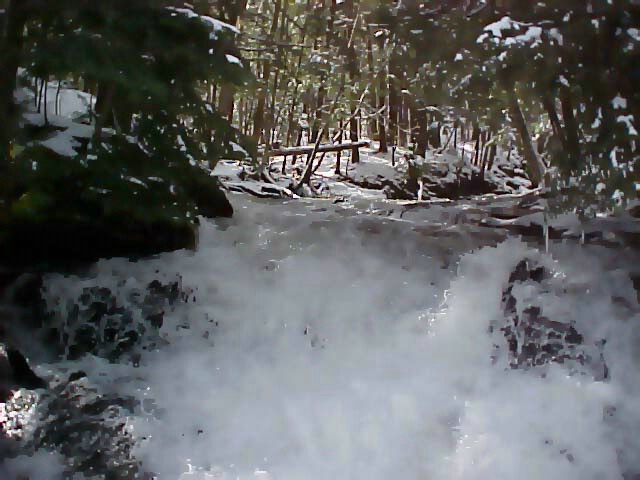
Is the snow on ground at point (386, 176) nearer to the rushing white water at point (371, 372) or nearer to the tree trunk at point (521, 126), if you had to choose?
the tree trunk at point (521, 126)

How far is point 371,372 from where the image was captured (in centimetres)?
510

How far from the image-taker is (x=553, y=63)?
4977 mm

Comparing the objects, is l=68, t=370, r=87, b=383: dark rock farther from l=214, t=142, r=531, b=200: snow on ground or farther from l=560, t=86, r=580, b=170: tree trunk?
l=214, t=142, r=531, b=200: snow on ground

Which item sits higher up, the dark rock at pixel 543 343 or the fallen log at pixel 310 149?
the fallen log at pixel 310 149

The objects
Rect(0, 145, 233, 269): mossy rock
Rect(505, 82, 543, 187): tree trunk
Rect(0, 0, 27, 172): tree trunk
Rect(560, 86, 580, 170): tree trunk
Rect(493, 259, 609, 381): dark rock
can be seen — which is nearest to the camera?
Rect(0, 0, 27, 172): tree trunk

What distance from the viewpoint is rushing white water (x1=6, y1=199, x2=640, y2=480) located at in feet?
13.8

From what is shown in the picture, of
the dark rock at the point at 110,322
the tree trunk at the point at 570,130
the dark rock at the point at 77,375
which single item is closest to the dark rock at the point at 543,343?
the tree trunk at the point at 570,130

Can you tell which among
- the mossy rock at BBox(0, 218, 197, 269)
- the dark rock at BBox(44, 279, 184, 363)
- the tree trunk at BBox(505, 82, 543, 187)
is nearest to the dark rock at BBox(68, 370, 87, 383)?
the dark rock at BBox(44, 279, 184, 363)

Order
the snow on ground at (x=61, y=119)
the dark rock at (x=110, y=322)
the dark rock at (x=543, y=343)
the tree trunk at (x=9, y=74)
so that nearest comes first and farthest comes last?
the tree trunk at (x=9, y=74) → the snow on ground at (x=61, y=119) → the dark rock at (x=543, y=343) → the dark rock at (x=110, y=322)

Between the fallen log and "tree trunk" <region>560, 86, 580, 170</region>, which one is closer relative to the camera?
"tree trunk" <region>560, 86, 580, 170</region>

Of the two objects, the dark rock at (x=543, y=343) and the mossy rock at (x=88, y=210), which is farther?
the dark rock at (x=543, y=343)

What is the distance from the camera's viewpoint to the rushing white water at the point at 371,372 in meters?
4.20

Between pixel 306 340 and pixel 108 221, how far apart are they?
2.39 meters

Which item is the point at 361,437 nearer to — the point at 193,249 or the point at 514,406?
the point at 514,406
